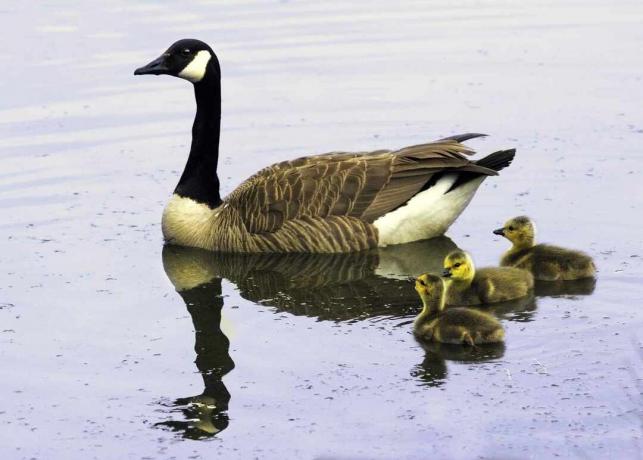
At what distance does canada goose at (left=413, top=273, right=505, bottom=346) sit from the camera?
893 centimetres

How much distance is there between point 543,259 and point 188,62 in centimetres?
403

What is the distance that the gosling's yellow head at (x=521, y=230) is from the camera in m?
10.5

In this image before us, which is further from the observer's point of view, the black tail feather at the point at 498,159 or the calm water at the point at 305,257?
the black tail feather at the point at 498,159

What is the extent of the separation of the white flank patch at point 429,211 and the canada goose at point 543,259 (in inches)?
43.4

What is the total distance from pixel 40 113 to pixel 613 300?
813 cm

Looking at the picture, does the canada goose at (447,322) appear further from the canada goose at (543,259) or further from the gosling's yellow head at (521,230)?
the gosling's yellow head at (521,230)

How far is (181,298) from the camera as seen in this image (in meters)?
10.6

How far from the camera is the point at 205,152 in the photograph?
12.4 m

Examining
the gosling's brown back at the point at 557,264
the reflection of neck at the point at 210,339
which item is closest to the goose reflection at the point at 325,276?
the reflection of neck at the point at 210,339

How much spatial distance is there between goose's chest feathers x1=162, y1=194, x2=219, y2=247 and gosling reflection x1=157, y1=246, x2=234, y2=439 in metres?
0.13

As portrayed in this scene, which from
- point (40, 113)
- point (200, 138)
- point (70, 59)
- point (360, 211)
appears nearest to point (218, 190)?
point (200, 138)

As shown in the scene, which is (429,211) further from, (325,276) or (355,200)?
(325,276)

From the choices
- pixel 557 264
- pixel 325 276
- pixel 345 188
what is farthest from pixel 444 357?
pixel 345 188

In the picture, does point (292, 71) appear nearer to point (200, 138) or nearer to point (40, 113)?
point (40, 113)
